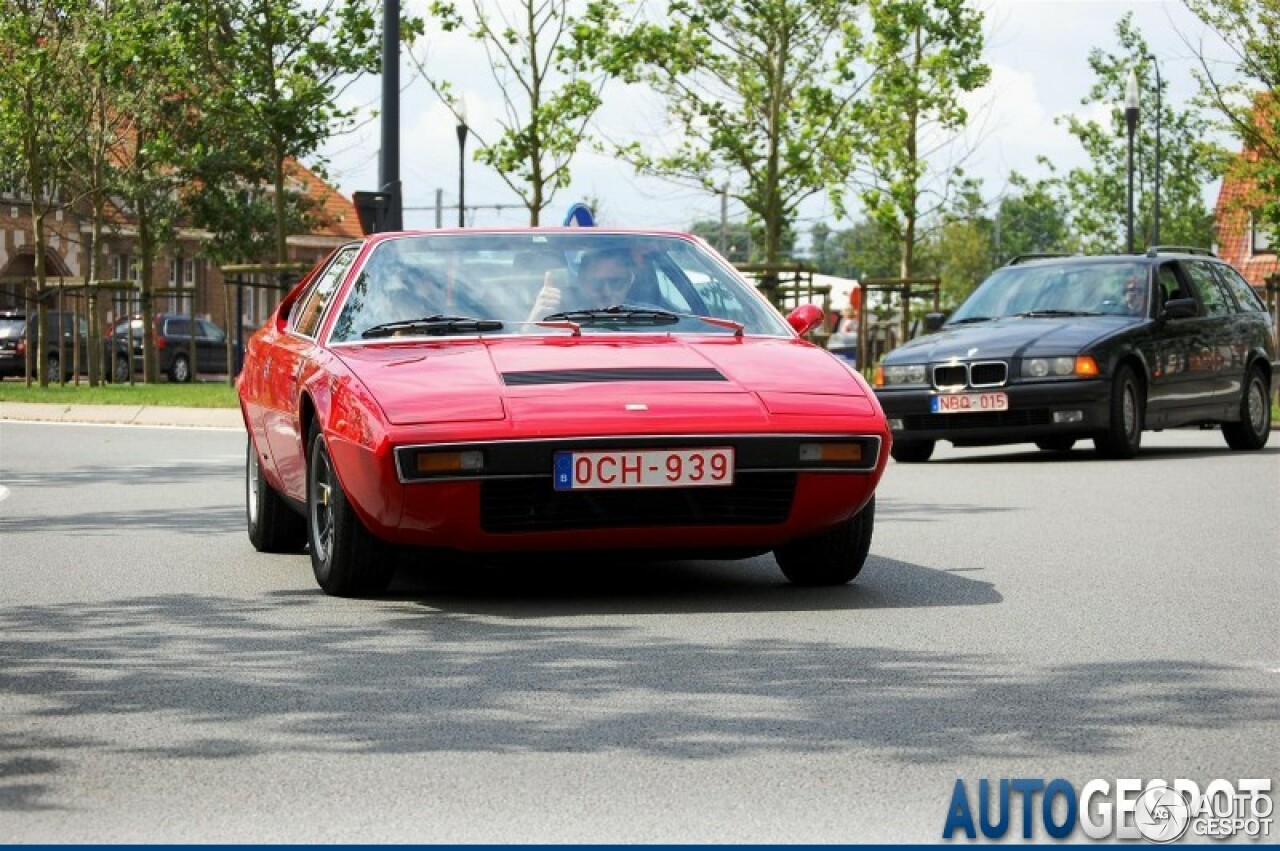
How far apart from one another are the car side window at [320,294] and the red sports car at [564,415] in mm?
44

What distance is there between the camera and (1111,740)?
230 inches

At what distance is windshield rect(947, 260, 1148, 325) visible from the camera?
1928cm

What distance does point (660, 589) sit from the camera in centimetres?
930

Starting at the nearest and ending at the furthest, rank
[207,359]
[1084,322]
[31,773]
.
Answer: [31,773], [1084,322], [207,359]

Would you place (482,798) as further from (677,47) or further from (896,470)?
(677,47)

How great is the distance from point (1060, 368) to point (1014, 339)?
49 centimetres

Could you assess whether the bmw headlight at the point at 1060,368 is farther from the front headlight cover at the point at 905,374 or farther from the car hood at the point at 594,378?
the car hood at the point at 594,378

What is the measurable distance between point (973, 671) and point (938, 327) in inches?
507

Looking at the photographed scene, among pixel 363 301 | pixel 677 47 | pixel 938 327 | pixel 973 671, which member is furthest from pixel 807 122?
pixel 973 671

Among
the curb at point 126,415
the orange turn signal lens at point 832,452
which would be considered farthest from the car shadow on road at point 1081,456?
the orange turn signal lens at point 832,452

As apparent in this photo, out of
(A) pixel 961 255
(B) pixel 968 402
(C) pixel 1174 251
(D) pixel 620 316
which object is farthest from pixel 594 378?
(A) pixel 961 255

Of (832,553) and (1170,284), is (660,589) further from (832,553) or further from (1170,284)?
A: (1170,284)

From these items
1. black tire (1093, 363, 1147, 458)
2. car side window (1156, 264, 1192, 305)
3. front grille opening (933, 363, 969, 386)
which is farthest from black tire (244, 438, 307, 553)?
car side window (1156, 264, 1192, 305)

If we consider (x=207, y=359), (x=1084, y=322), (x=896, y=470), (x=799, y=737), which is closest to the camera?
(x=799, y=737)
